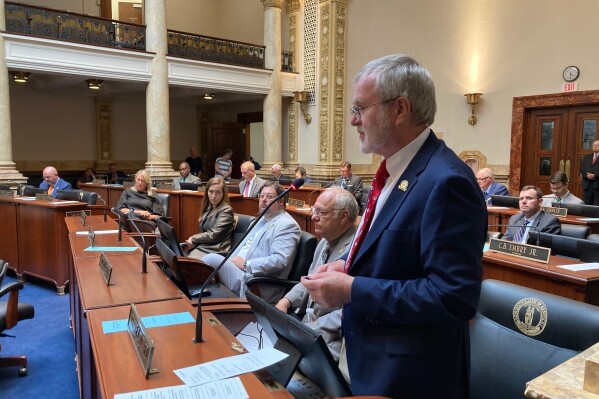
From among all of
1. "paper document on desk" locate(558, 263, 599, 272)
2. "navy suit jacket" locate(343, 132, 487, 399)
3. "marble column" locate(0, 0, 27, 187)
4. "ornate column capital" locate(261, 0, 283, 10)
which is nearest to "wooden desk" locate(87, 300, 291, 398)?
"navy suit jacket" locate(343, 132, 487, 399)

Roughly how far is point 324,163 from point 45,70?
5.75 m

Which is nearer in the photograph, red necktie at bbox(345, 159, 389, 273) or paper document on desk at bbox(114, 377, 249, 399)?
paper document on desk at bbox(114, 377, 249, 399)

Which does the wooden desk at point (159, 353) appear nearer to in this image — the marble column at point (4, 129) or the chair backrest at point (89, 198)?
the chair backrest at point (89, 198)

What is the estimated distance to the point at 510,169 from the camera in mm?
9289

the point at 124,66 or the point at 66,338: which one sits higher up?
the point at 124,66

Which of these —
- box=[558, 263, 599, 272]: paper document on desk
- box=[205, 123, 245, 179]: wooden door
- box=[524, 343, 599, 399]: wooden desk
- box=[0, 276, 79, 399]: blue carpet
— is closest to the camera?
box=[524, 343, 599, 399]: wooden desk

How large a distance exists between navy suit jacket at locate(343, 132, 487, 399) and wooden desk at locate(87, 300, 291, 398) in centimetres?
27

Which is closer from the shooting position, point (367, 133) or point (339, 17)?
point (367, 133)

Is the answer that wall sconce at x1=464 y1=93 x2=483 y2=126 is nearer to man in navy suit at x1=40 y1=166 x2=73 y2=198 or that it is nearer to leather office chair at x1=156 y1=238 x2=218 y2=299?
man in navy suit at x1=40 y1=166 x2=73 y2=198

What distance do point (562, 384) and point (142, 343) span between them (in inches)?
42.3

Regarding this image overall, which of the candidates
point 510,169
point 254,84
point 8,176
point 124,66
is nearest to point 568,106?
point 510,169

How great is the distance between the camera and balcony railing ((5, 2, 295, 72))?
778 cm

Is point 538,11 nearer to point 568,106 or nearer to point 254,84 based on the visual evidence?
point 568,106

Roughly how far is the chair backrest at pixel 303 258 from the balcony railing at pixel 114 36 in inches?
274
